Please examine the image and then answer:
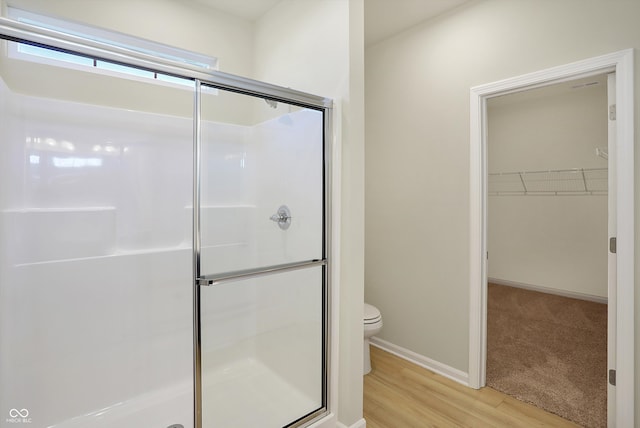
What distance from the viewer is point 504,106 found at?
486 cm

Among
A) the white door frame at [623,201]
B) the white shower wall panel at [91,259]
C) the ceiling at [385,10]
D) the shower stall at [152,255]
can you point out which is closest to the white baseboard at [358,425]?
the shower stall at [152,255]

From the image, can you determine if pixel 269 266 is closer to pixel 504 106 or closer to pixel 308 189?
pixel 308 189

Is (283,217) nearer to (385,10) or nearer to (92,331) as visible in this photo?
(92,331)

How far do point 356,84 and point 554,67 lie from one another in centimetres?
120

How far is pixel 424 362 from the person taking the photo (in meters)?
2.62

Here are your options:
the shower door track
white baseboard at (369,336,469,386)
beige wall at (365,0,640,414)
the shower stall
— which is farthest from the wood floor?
the shower door track

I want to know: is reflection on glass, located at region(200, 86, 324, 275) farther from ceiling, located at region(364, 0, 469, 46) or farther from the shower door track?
ceiling, located at region(364, 0, 469, 46)

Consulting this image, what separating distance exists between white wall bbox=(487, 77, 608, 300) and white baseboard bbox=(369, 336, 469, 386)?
9.69ft

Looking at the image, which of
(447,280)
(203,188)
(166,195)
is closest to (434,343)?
(447,280)

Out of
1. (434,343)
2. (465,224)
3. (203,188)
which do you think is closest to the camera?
(203,188)

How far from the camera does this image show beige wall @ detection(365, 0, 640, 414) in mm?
2016

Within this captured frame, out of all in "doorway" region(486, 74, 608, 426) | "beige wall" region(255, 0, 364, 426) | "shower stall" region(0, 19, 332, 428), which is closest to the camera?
"shower stall" region(0, 19, 332, 428)

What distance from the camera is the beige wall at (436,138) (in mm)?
2016

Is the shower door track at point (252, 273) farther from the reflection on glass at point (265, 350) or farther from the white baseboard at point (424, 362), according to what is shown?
the white baseboard at point (424, 362)
